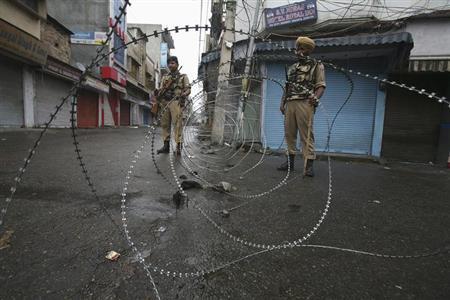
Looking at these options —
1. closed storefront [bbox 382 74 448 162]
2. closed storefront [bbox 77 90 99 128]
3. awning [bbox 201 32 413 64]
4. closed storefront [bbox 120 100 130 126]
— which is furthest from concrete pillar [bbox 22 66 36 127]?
closed storefront [bbox 382 74 448 162]

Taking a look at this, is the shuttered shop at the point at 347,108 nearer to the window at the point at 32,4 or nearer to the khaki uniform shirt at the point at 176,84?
the khaki uniform shirt at the point at 176,84

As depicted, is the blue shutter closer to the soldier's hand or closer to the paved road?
the soldier's hand

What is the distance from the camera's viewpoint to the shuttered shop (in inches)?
301

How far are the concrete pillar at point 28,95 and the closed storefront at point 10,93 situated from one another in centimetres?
14

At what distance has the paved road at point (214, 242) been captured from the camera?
3.88ft

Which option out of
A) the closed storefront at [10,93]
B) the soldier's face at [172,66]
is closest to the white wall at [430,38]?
the soldier's face at [172,66]

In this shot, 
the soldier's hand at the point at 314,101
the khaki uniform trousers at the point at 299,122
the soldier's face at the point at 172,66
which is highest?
the soldier's face at the point at 172,66

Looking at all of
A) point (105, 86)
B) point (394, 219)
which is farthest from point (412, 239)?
point (105, 86)

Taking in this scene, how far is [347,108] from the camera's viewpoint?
7863 millimetres

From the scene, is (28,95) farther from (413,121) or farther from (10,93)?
(413,121)

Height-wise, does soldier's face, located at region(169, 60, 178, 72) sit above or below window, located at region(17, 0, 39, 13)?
below

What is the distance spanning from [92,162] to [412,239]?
13.9 ft

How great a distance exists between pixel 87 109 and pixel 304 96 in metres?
18.3

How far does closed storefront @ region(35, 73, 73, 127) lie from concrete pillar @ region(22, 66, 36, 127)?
0.39 meters
